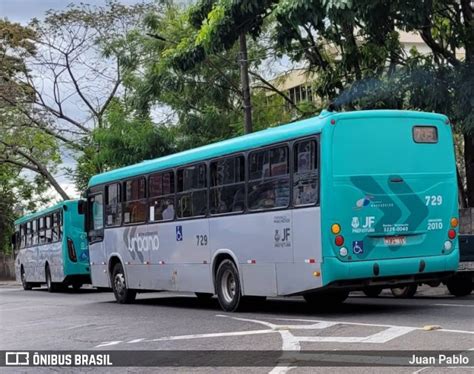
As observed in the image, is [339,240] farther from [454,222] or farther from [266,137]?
[266,137]

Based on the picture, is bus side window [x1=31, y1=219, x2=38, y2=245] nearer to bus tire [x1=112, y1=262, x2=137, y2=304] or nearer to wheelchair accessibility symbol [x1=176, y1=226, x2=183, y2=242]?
bus tire [x1=112, y1=262, x2=137, y2=304]

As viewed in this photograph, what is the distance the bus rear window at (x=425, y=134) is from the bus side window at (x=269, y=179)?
2.10 meters

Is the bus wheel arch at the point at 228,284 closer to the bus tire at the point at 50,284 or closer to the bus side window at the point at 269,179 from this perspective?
the bus side window at the point at 269,179

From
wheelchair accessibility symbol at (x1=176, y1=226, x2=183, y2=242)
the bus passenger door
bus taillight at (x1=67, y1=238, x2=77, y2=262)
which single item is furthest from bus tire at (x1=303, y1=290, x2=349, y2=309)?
bus taillight at (x1=67, y1=238, x2=77, y2=262)

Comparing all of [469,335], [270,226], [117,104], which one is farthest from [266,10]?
[117,104]

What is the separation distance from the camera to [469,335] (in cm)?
964

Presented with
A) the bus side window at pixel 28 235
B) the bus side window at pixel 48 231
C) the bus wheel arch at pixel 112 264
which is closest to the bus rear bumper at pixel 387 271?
the bus wheel arch at pixel 112 264

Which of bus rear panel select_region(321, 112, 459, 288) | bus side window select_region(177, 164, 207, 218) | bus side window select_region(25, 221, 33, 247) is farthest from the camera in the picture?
bus side window select_region(25, 221, 33, 247)

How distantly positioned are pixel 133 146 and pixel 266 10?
34.6ft

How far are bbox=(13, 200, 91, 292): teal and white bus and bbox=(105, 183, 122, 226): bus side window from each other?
7.15 m

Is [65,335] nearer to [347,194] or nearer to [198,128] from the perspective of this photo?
[347,194]

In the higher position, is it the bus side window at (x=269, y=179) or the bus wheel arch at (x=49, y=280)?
the bus side window at (x=269, y=179)

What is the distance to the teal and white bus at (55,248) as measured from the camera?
89.0ft

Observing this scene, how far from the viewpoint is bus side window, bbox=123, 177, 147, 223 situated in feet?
57.5
